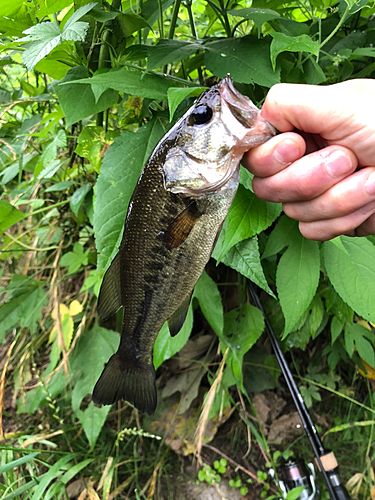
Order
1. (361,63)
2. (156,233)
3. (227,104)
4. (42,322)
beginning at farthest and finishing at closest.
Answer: (42,322), (361,63), (156,233), (227,104)

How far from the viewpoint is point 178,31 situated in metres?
1.77

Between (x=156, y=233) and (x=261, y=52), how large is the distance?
619 mm

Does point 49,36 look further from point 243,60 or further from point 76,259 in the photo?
point 76,259

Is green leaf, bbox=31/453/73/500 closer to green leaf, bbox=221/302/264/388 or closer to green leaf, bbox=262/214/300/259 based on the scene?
green leaf, bbox=221/302/264/388

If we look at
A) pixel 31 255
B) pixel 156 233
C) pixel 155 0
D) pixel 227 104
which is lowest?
pixel 31 255

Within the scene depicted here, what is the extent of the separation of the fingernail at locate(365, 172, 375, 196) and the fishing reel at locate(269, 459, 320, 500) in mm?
1526

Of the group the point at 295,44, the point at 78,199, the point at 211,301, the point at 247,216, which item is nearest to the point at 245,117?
the point at 295,44

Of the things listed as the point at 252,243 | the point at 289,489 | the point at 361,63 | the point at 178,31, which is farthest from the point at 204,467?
the point at 178,31

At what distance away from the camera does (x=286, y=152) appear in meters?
0.81

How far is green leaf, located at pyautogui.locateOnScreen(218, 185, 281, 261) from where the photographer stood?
1.01 meters

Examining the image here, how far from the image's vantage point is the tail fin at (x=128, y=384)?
A: 1.16 metres

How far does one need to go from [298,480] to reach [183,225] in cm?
156

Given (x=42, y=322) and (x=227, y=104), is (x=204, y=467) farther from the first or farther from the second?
(x=227, y=104)

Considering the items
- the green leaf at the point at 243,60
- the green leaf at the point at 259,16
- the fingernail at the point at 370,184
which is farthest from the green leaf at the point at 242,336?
the green leaf at the point at 259,16
